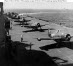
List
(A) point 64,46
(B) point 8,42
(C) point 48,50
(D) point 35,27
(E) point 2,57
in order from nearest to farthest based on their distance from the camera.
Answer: (E) point 2,57, (B) point 8,42, (C) point 48,50, (A) point 64,46, (D) point 35,27

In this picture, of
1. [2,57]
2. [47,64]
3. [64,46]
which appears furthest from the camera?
[64,46]

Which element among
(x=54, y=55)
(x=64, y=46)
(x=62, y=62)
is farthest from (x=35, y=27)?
(x=62, y=62)

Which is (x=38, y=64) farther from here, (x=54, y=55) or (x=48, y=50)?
(x=48, y=50)

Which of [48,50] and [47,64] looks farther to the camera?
[48,50]

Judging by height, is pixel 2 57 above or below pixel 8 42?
below

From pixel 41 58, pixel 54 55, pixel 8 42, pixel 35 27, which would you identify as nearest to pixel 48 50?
pixel 54 55

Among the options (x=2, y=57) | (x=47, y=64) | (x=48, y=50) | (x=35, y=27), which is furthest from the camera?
(x=35, y=27)

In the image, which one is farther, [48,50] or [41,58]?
[48,50]

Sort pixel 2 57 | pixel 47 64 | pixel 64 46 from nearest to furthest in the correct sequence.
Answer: pixel 47 64
pixel 2 57
pixel 64 46

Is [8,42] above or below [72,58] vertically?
above

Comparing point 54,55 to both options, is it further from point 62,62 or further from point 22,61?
point 22,61
